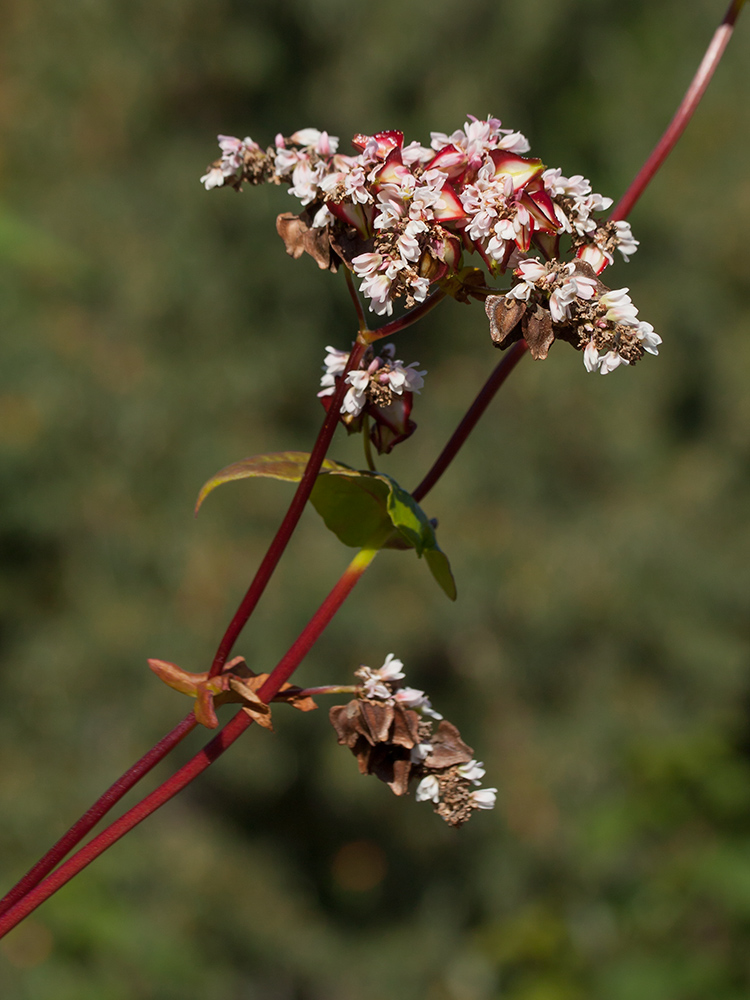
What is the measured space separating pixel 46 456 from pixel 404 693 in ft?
10.9

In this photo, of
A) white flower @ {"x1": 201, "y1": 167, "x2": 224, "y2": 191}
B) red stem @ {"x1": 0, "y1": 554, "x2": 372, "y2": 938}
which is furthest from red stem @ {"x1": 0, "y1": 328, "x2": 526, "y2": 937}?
white flower @ {"x1": 201, "y1": 167, "x2": 224, "y2": 191}

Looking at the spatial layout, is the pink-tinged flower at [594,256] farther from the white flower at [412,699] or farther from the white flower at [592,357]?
the white flower at [412,699]

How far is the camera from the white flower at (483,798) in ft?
1.11

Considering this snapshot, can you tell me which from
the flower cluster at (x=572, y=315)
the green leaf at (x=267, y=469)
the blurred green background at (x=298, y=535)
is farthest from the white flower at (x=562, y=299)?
the blurred green background at (x=298, y=535)

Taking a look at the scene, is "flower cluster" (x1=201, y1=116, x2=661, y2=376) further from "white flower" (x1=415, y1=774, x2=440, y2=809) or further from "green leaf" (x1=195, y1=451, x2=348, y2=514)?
"white flower" (x1=415, y1=774, x2=440, y2=809)

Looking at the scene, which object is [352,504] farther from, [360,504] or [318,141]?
[318,141]

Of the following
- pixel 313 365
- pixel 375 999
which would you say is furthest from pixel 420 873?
pixel 313 365

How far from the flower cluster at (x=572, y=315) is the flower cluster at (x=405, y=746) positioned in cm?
13

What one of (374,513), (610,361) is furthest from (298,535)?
(610,361)

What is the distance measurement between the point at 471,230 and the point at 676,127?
0.37 feet

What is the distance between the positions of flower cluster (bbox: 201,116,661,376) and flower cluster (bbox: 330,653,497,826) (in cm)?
11

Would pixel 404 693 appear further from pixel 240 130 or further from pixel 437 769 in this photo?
pixel 240 130

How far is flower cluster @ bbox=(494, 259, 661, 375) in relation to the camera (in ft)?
0.90

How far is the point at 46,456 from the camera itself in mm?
3422
